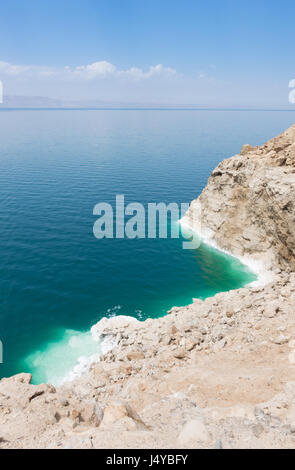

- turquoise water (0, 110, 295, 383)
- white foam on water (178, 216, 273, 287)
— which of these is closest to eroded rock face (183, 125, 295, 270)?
white foam on water (178, 216, 273, 287)

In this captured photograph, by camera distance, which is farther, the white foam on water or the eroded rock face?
the white foam on water

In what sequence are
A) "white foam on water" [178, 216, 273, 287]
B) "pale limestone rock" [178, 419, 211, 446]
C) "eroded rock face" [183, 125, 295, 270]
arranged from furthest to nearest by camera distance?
"white foam on water" [178, 216, 273, 287]
"eroded rock face" [183, 125, 295, 270]
"pale limestone rock" [178, 419, 211, 446]

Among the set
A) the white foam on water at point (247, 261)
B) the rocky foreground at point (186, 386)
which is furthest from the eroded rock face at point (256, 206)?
the rocky foreground at point (186, 386)

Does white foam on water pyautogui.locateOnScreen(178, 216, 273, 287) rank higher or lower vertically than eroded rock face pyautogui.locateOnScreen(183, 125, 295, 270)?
lower

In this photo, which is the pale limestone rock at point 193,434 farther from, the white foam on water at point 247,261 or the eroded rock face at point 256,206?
the eroded rock face at point 256,206

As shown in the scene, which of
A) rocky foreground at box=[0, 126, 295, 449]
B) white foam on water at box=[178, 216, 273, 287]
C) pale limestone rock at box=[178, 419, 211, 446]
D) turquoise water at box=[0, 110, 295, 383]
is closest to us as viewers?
pale limestone rock at box=[178, 419, 211, 446]

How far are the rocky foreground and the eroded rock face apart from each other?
60 cm

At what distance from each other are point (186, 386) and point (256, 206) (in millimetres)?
36855

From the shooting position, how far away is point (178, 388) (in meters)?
19.2

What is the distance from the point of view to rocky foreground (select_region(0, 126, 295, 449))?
12.5 m

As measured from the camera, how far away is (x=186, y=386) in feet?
62.8

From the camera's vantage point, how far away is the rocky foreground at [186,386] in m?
12.5

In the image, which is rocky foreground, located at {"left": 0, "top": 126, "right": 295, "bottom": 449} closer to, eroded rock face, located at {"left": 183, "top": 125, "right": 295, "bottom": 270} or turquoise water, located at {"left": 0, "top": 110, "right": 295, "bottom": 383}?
eroded rock face, located at {"left": 183, "top": 125, "right": 295, "bottom": 270}

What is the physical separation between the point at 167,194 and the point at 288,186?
3983 cm
